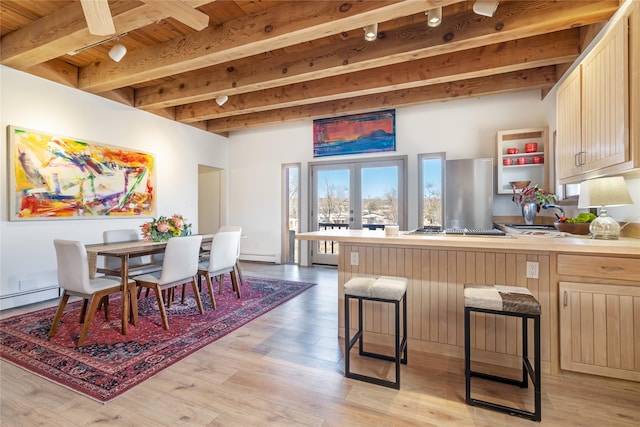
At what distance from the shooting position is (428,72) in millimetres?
3621

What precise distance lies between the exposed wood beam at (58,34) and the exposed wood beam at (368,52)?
1390 millimetres

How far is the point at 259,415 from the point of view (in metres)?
1.64

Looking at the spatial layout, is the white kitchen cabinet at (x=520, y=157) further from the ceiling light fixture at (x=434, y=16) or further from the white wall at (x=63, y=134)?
the white wall at (x=63, y=134)

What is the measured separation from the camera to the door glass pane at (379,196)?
5277 mm

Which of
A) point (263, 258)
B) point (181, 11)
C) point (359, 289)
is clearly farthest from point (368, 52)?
point (263, 258)

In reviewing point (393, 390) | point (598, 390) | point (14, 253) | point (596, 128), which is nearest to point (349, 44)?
point (596, 128)

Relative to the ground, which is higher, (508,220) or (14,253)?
(508,220)

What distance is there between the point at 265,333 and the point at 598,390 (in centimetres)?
245

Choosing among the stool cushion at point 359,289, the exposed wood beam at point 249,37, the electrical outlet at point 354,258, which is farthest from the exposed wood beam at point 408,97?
the stool cushion at point 359,289

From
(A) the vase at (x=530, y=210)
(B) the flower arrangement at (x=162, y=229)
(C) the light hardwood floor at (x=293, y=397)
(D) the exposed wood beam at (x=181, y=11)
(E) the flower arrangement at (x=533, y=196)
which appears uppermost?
(D) the exposed wood beam at (x=181, y=11)

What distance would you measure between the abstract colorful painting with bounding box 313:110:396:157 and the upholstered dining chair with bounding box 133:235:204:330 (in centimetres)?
341

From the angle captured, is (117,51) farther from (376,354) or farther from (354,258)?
(376,354)

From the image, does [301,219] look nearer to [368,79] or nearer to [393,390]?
[368,79]

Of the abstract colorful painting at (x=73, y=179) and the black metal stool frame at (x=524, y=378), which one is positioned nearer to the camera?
the black metal stool frame at (x=524, y=378)
